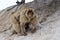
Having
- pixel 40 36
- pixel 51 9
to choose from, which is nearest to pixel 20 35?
pixel 40 36

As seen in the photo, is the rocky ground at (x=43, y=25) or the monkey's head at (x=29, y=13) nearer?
the rocky ground at (x=43, y=25)

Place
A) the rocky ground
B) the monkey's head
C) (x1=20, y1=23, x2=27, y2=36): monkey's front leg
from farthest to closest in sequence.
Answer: (x1=20, y1=23, x2=27, y2=36): monkey's front leg
the monkey's head
the rocky ground

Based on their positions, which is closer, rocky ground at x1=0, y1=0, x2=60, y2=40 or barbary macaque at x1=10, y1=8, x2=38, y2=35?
rocky ground at x1=0, y1=0, x2=60, y2=40

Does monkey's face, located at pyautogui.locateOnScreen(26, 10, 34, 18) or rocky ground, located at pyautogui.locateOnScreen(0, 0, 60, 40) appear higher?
monkey's face, located at pyautogui.locateOnScreen(26, 10, 34, 18)

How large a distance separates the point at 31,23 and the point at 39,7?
6.06ft

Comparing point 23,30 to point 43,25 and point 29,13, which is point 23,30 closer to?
point 29,13

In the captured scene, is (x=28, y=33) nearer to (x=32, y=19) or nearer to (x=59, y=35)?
(x=32, y=19)

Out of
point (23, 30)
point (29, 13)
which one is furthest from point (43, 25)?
point (29, 13)

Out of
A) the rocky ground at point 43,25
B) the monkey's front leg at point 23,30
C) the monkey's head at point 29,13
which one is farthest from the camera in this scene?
the monkey's front leg at point 23,30

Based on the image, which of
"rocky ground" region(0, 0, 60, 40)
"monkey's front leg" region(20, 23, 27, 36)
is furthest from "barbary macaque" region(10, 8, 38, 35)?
"rocky ground" region(0, 0, 60, 40)

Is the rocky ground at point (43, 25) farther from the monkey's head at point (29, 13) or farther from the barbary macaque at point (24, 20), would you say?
the monkey's head at point (29, 13)

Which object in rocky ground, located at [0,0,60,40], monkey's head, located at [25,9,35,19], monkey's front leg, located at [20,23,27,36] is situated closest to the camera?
rocky ground, located at [0,0,60,40]

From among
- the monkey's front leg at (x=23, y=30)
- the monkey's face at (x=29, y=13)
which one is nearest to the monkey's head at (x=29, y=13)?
the monkey's face at (x=29, y=13)

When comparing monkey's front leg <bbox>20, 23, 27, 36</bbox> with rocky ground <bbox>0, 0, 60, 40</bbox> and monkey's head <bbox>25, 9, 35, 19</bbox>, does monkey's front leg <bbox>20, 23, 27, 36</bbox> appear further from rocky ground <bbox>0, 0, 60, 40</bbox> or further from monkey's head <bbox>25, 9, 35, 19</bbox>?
monkey's head <bbox>25, 9, 35, 19</bbox>
